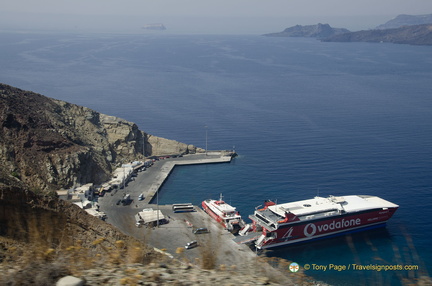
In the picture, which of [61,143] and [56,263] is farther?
[61,143]

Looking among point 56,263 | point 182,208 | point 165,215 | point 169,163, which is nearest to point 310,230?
point 182,208

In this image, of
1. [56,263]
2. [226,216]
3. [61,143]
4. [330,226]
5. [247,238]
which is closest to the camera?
Result: [56,263]

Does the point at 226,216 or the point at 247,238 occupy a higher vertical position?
the point at 226,216

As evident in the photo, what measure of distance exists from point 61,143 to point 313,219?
20.4 meters

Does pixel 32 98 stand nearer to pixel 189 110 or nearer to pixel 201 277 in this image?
pixel 189 110

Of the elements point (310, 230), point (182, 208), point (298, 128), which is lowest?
point (182, 208)

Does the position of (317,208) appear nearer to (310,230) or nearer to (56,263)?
(310,230)

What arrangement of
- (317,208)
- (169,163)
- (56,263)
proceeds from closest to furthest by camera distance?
(56,263) → (317,208) → (169,163)

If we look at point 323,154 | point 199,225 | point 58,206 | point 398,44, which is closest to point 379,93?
point 323,154

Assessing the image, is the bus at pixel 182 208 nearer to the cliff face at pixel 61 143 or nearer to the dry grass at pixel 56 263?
the cliff face at pixel 61 143

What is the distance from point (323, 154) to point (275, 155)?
14.7 feet

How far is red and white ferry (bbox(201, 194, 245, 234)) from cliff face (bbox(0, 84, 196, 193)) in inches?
439

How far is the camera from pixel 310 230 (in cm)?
2456

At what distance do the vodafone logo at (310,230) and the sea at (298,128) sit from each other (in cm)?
62
